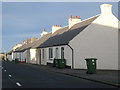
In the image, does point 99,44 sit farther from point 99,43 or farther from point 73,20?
point 73,20

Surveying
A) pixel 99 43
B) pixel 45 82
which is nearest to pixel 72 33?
pixel 99 43

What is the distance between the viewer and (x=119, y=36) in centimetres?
3222

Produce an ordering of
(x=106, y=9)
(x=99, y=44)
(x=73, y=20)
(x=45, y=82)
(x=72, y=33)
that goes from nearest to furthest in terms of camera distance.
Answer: (x=45, y=82) < (x=99, y=44) < (x=106, y=9) < (x=72, y=33) < (x=73, y=20)

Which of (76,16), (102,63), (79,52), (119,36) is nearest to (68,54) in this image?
(79,52)

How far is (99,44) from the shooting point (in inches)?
1238

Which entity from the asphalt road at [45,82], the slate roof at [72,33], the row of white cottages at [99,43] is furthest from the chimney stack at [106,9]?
the asphalt road at [45,82]

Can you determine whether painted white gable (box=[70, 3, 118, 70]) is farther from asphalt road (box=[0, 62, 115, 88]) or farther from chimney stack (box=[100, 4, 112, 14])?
asphalt road (box=[0, 62, 115, 88])

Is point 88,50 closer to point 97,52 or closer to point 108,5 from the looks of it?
point 97,52

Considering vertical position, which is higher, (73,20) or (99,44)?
(73,20)

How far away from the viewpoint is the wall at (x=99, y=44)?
30.9 meters

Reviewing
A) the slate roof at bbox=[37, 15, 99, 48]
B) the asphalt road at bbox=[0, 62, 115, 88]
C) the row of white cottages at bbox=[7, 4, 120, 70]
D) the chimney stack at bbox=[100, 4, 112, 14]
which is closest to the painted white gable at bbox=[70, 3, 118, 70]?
the row of white cottages at bbox=[7, 4, 120, 70]

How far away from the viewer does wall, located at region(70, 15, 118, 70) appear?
3092 centimetres

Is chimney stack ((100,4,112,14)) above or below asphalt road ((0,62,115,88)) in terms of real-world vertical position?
above

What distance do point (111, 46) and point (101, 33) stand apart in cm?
189
